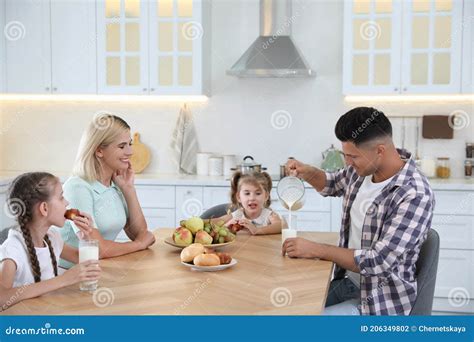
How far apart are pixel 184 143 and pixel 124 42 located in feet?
2.72

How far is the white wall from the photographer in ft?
15.2

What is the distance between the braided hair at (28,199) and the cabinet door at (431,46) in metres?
2.92

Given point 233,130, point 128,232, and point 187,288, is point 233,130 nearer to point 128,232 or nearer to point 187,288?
point 128,232

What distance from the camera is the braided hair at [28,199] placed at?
1.93 meters

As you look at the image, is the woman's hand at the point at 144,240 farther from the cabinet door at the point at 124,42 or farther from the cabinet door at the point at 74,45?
the cabinet door at the point at 74,45

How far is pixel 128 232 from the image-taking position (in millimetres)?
2662

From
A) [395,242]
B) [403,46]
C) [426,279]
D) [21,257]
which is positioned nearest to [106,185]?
[21,257]

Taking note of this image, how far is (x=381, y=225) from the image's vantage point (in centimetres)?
227

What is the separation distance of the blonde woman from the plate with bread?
33 centimetres

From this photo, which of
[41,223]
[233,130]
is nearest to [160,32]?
[233,130]

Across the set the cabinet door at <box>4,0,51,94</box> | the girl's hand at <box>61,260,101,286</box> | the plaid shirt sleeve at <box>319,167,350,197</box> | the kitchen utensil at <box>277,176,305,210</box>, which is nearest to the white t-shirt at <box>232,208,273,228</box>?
the plaid shirt sleeve at <box>319,167,350,197</box>

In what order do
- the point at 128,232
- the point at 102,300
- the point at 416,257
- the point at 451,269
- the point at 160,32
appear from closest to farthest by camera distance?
the point at 102,300, the point at 416,257, the point at 128,232, the point at 451,269, the point at 160,32
